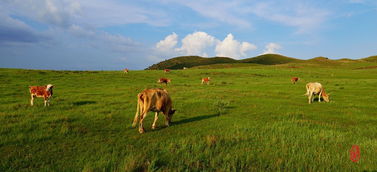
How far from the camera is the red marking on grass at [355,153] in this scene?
5.66 m

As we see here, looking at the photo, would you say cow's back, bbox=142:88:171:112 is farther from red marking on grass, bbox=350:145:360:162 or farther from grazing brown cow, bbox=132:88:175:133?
red marking on grass, bbox=350:145:360:162

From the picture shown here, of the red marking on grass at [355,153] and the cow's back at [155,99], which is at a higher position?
the cow's back at [155,99]

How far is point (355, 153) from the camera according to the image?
238 inches

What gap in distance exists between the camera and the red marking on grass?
223 inches

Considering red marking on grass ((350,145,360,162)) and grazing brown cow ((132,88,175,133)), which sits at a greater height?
grazing brown cow ((132,88,175,133))

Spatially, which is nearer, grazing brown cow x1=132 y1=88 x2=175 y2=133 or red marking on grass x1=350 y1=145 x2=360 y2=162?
red marking on grass x1=350 y1=145 x2=360 y2=162

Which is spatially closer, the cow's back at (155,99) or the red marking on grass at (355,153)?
the red marking on grass at (355,153)

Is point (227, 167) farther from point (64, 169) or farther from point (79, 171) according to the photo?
point (64, 169)

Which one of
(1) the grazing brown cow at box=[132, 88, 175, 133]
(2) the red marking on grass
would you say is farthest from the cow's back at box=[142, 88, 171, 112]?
(2) the red marking on grass

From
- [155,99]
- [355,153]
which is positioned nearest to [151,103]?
[155,99]

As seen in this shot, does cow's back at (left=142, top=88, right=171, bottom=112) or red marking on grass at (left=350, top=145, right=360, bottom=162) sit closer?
red marking on grass at (left=350, top=145, right=360, bottom=162)

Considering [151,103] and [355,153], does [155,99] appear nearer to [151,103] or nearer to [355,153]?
Answer: [151,103]

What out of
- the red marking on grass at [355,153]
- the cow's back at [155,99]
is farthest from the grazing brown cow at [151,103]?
the red marking on grass at [355,153]

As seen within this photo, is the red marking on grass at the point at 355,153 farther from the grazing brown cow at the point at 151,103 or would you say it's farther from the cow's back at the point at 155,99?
the cow's back at the point at 155,99
